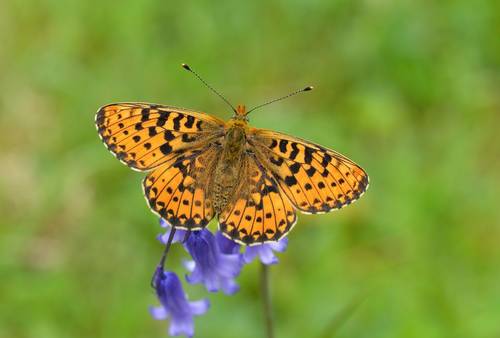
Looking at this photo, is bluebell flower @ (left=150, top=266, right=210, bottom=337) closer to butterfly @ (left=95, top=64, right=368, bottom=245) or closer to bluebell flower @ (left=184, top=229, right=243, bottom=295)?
bluebell flower @ (left=184, top=229, right=243, bottom=295)

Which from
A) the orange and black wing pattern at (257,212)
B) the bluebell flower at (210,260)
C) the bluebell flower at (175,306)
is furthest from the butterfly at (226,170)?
the bluebell flower at (175,306)

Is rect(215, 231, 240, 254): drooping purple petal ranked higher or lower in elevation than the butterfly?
lower

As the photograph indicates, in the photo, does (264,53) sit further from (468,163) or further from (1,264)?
(1,264)

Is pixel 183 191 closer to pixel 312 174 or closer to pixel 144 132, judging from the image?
pixel 144 132

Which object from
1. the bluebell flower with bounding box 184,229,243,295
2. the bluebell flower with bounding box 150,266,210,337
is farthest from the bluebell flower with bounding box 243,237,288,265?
the bluebell flower with bounding box 150,266,210,337

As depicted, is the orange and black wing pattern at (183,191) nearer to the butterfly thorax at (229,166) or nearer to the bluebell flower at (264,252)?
the butterfly thorax at (229,166)

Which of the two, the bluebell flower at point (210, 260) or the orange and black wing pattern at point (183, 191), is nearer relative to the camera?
the orange and black wing pattern at point (183, 191)

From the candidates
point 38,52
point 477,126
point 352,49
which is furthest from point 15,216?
point 477,126
